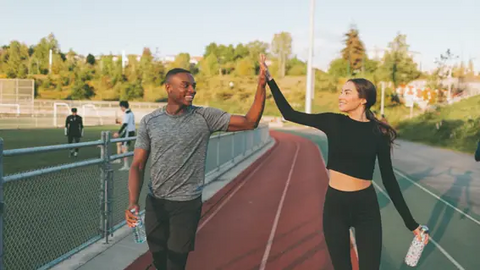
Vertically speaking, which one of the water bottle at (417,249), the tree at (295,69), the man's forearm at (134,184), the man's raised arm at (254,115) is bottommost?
the water bottle at (417,249)

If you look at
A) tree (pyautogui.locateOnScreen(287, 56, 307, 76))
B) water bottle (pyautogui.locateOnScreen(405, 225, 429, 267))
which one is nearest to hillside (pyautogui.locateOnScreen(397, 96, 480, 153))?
water bottle (pyautogui.locateOnScreen(405, 225, 429, 267))

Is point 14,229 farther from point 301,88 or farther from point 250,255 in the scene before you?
point 301,88

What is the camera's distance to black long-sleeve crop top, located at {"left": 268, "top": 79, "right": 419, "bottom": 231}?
3.24 meters

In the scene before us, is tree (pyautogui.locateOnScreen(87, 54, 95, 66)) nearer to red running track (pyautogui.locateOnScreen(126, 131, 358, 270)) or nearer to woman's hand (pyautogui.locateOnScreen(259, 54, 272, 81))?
red running track (pyautogui.locateOnScreen(126, 131, 358, 270))

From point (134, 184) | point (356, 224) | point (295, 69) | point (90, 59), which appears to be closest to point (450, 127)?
point (356, 224)

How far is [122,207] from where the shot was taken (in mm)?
7266

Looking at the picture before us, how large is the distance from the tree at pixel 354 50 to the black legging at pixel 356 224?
104885 millimetres

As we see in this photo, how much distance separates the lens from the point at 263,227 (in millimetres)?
7621

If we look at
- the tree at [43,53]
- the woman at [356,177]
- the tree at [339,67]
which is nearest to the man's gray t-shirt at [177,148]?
the woman at [356,177]

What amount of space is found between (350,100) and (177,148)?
1.29m

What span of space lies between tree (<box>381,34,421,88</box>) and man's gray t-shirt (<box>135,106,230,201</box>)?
59173mm

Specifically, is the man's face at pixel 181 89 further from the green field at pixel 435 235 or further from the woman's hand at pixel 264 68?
the green field at pixel 435 235

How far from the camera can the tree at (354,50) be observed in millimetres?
105062

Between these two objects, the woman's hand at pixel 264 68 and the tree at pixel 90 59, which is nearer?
the woman's hand at pixel 264 68
